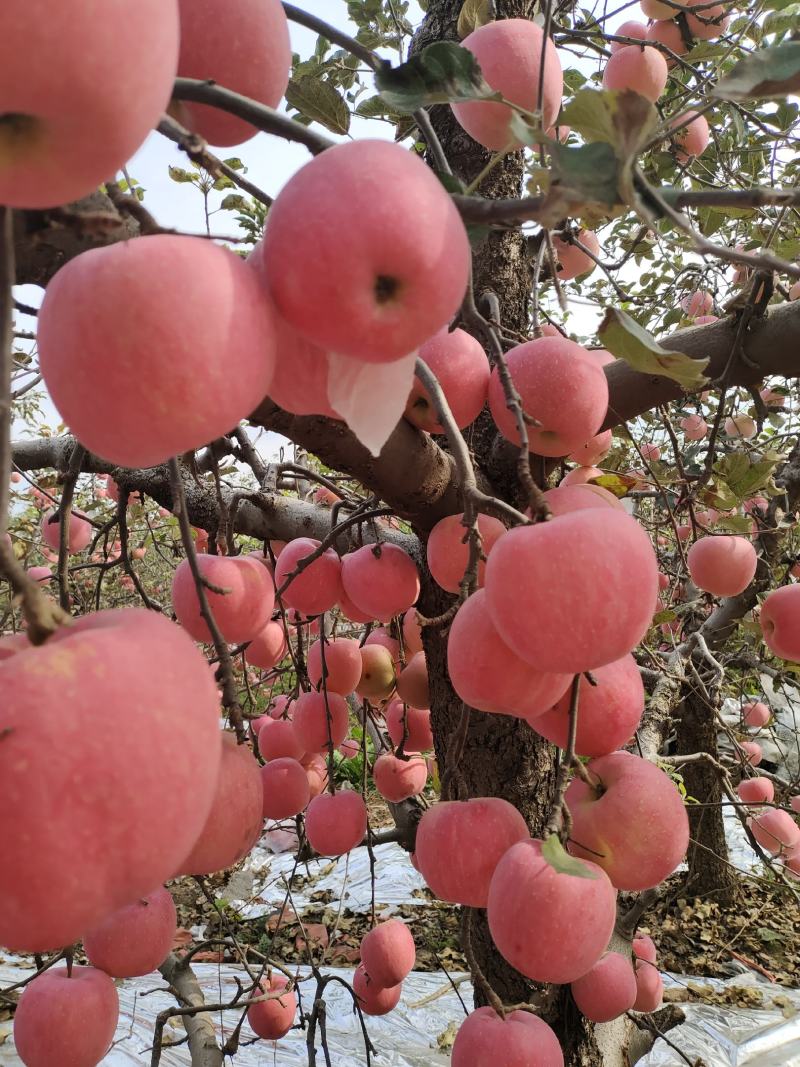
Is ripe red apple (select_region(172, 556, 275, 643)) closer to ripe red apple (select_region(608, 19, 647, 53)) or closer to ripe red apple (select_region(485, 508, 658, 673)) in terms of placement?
ripe red apple (select_region(485, 508, 658, 673))

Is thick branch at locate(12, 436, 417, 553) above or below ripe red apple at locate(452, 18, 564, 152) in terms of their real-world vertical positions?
below

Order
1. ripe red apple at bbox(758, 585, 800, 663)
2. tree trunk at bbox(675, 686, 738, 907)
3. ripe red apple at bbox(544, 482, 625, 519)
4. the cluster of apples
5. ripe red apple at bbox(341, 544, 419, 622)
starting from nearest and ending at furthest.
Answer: ripe red apple at bbox(544, 482, 625, 519) → ripe red apple at bbox(341, 544, 419, 622) → ripe red apple at bbox(758, 585, 800, 663) → the cluster of apples → tree trunk at bbox(675, 686, 738, 907)

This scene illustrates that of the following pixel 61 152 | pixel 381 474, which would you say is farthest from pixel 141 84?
pixel 381 474

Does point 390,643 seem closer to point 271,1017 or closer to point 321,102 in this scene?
point 271,1017

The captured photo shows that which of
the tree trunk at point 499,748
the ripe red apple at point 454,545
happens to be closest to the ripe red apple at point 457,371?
the ripe red apple at point 454,545

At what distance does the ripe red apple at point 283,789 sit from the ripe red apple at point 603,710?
0.72 meters

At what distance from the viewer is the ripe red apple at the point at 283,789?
1.27 m

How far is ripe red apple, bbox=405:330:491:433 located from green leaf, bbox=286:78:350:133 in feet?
1.00

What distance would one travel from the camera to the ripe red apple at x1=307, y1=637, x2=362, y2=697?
1422 mm

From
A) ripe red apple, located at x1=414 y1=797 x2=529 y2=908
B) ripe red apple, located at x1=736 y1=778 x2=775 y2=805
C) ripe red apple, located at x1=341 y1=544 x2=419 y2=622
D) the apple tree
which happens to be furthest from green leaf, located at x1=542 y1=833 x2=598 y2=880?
ripe red apple, located at x1=736 y1=778 x2=775 y2=805

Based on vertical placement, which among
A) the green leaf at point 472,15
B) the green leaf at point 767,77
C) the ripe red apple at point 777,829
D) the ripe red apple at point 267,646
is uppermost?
the green leaf at point 472,15

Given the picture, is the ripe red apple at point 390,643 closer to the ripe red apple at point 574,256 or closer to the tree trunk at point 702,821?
the ripe red apple at point 574,256

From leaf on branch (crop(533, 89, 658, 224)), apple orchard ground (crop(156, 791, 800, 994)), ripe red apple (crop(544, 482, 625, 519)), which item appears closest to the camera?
leaf on branch (crop(533, 89, 658, 224))

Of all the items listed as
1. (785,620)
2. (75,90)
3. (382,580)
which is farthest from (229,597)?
(785,620)
